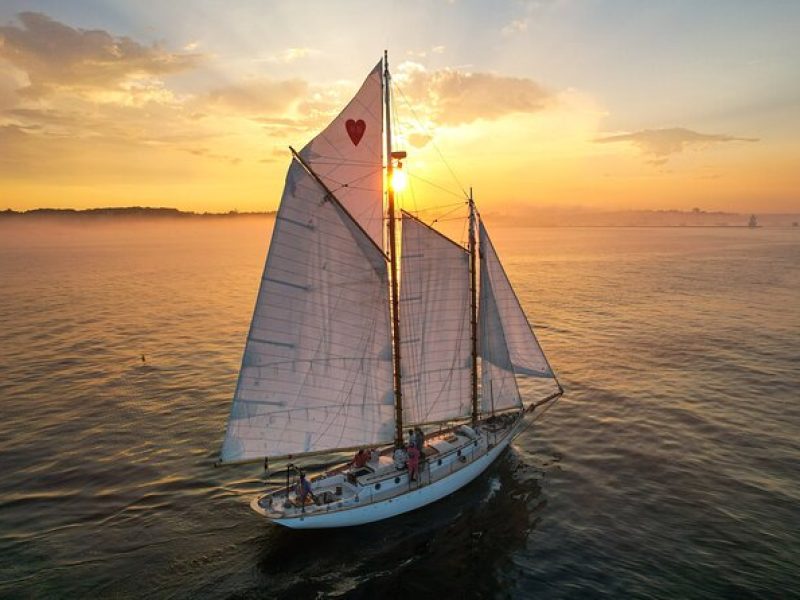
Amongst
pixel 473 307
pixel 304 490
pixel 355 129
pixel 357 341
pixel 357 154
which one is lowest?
pixel 304 490

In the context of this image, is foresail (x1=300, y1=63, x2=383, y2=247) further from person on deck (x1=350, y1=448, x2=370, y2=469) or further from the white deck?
the white deck

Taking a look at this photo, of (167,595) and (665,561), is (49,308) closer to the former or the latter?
(167,595)

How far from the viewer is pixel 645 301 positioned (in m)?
91.2

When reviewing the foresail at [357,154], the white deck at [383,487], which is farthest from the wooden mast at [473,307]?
the foresail at [357,154]

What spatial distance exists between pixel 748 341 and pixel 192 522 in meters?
65.9

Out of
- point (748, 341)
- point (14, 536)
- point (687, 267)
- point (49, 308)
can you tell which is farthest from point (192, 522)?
point (687, 267)

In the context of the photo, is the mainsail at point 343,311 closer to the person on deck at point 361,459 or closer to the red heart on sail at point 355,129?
the red heart on sail at point 355,129

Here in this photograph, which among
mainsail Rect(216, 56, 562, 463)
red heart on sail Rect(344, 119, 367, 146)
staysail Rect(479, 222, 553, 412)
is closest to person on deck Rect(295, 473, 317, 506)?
mainsail Rect(216, 56, 562, 463)

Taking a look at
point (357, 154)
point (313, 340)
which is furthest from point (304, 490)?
point (357, 154)

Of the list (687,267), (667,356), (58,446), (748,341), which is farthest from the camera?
(687,267)

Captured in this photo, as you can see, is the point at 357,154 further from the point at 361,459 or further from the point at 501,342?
the point at 361,459

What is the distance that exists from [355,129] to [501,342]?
648 inches

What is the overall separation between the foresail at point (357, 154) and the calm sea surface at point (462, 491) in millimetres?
17149

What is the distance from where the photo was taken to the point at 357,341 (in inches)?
1028
